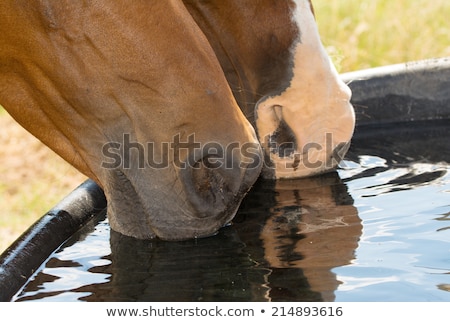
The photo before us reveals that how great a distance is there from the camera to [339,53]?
4.52m

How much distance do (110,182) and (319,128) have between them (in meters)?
0.65

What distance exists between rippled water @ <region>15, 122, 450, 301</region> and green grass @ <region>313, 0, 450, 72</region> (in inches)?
88.6

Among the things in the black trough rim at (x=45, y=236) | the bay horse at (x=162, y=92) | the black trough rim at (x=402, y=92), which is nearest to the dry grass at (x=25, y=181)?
the black trough rim at (x=45, y=236)

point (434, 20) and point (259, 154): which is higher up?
point (434, 20)

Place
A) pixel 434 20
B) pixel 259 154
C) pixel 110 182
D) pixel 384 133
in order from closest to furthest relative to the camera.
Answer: pixel 259 154 → pixel 110 182 → pixel 384 133 → pixel 434 20

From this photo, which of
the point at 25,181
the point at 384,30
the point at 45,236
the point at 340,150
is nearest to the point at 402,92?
the point at 340,150

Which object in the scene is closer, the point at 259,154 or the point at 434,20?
the point at 259,154

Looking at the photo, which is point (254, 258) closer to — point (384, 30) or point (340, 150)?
point (340, 150)

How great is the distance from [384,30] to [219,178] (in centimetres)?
344

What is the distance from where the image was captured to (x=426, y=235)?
7.22 feet
